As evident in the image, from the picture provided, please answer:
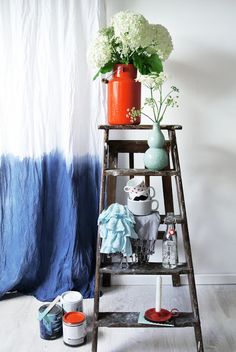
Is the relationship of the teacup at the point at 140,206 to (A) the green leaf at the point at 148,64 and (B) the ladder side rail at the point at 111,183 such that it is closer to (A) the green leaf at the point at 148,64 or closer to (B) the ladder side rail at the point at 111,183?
(B) the ladder side rail at the point at 111,183

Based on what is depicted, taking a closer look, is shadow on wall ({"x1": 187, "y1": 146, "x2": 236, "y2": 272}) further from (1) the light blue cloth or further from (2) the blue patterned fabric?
(1) the light blue cloth

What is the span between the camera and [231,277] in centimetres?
230

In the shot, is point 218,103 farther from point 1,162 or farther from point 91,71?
point 1,162

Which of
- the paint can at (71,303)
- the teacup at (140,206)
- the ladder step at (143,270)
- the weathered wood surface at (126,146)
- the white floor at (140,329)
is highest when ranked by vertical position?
the weathered wood surface at (126,146)

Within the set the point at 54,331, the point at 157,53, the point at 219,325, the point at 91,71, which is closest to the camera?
the point at 157,53

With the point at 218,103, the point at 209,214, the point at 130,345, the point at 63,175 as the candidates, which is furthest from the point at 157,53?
the point at 130,345

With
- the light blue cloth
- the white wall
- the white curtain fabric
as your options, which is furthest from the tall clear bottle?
the white curtain fabric

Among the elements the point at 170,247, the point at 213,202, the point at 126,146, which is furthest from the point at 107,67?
the point at 213,202

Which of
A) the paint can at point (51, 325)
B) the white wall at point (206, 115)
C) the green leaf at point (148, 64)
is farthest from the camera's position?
the white wall at point (206, 115)

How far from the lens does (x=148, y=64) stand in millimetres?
1698

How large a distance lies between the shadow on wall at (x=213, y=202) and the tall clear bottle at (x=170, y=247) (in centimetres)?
55

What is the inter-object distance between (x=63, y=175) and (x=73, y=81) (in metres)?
0.51

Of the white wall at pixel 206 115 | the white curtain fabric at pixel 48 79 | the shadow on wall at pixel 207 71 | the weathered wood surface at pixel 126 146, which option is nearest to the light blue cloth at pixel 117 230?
the weathered wood surface at pixel 126 146

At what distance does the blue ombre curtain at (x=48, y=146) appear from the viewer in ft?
6.53
